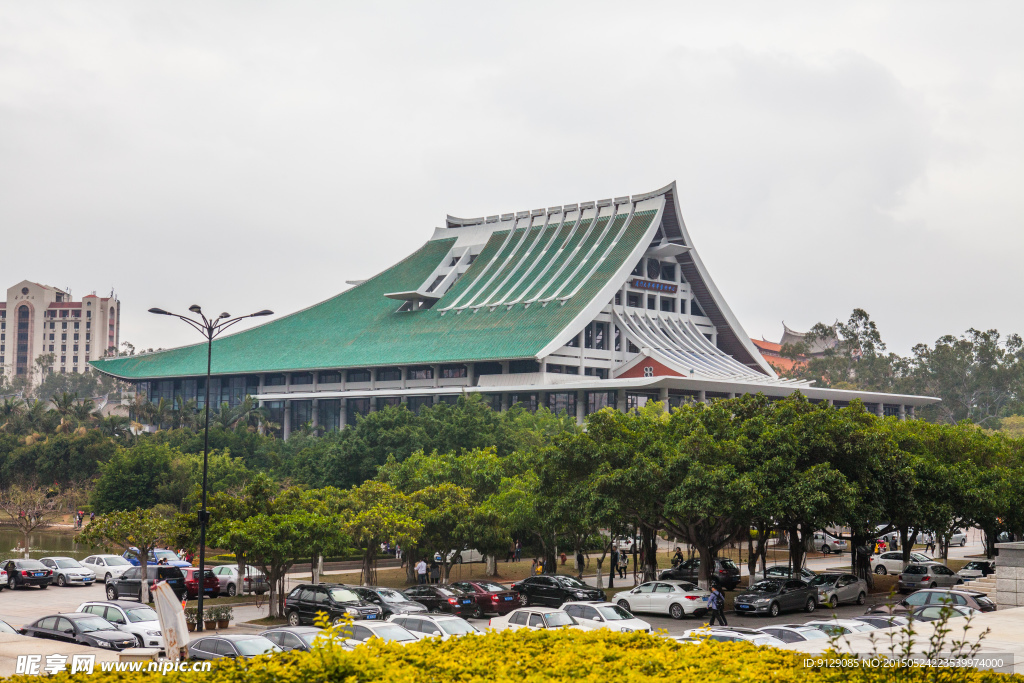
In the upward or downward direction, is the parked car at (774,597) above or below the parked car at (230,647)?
below

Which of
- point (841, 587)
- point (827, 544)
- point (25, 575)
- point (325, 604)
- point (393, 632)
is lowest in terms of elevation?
point (827, 544)

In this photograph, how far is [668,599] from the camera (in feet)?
105

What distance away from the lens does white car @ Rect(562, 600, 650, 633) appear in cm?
2633

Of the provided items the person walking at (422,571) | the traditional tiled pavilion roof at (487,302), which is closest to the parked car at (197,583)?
the person walking at (422,571)

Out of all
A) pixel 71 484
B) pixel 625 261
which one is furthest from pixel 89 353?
pixel 625 261

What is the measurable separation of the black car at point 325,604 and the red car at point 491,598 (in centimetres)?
382

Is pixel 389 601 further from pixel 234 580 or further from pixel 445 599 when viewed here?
pixel 234 580

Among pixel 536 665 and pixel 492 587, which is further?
pixel 492 587

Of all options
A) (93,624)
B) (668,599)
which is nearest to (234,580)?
(93,624)

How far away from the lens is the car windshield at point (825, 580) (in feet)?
112

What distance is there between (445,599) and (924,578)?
1759 centimetres

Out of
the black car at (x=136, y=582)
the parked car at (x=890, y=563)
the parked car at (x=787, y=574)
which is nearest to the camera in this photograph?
the parked car at (x=787, y=574)

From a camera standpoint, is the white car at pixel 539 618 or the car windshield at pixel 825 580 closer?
the white car at pixel 539 618

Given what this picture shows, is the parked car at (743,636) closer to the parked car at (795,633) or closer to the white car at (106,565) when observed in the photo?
the parked car at (795,633)
